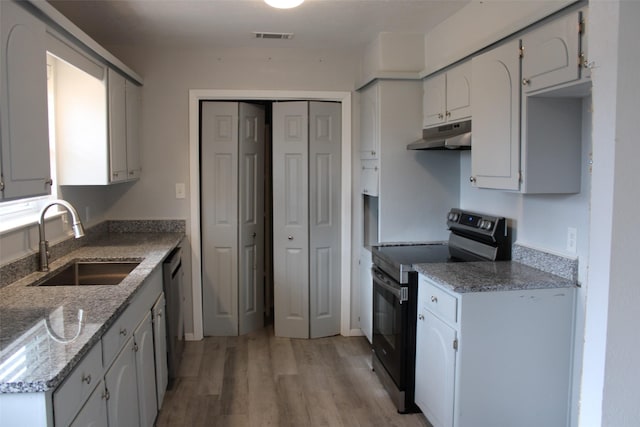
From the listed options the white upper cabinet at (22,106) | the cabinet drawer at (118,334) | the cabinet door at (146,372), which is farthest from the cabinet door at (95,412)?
the white upper cabinet at (22,106)

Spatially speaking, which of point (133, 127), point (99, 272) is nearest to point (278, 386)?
point (99, 272)

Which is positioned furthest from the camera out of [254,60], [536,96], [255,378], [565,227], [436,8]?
[254,60]

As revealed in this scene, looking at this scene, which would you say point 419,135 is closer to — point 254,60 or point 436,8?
A: point 436,8

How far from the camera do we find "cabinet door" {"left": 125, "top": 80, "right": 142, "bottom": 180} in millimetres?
3691

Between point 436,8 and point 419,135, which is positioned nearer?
point 436,8

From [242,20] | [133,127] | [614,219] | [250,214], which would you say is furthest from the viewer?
[250,214]

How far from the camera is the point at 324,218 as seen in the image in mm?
4289

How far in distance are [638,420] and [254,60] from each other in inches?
146

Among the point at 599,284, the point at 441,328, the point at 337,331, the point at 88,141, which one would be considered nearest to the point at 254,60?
the point at 88,141

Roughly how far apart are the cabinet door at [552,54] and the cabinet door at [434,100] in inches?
37.5

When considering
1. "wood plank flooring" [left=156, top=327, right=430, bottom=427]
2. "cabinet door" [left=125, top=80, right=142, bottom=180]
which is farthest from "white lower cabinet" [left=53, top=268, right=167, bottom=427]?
"cabinet door" [left=125, top=80, right=142, bottom=180]

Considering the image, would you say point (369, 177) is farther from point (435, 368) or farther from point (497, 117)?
point (435, 368)

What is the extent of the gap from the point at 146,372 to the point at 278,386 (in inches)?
42.1

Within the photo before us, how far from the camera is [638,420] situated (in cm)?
108
